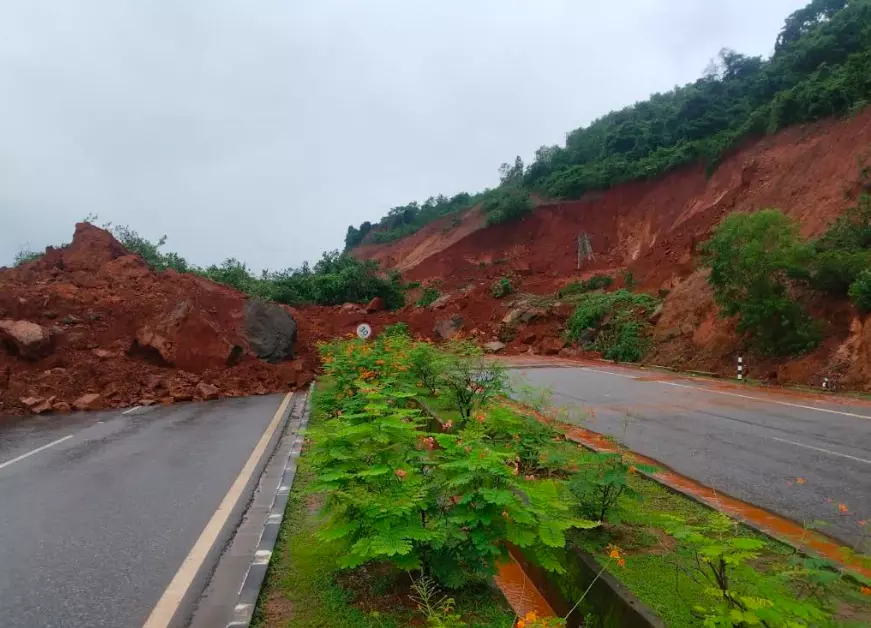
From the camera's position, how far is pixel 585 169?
5650 cm

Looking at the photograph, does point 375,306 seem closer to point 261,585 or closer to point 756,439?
point 756,439

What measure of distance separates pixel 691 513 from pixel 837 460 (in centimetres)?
399

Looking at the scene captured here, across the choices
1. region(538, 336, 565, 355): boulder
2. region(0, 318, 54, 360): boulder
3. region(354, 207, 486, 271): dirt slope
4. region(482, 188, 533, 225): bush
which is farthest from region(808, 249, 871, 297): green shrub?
region(354, 207, 486, 271): dirt slope

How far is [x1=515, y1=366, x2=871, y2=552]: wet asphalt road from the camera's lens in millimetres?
6575

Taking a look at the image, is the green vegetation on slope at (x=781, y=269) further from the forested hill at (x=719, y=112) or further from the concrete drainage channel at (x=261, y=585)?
the concrete drainage channel at (x=261, y=585)

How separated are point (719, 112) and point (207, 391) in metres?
42.9

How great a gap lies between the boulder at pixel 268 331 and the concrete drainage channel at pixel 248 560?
520 inches

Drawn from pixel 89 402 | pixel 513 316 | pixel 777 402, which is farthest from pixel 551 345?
pixel 89 402

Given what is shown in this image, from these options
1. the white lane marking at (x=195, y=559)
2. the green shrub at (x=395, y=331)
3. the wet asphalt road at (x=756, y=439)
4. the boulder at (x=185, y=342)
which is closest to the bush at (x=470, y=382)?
the wet asphalt road at (x=756, y=439)

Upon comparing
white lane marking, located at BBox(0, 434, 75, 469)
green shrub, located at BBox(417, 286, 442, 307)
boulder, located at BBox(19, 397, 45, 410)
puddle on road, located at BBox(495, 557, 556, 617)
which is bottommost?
puddle on road, located at BBox(495, 557, 556, 617)

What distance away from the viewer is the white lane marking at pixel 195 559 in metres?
4.05

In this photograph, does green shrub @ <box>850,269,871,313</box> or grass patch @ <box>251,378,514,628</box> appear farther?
green shrub @ <box>850,269,871,313</box>

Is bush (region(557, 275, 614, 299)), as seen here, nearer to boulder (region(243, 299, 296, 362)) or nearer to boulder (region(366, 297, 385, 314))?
boulder (region(366, 297, 385, 314))

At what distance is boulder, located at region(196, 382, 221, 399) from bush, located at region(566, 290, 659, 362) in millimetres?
18268
